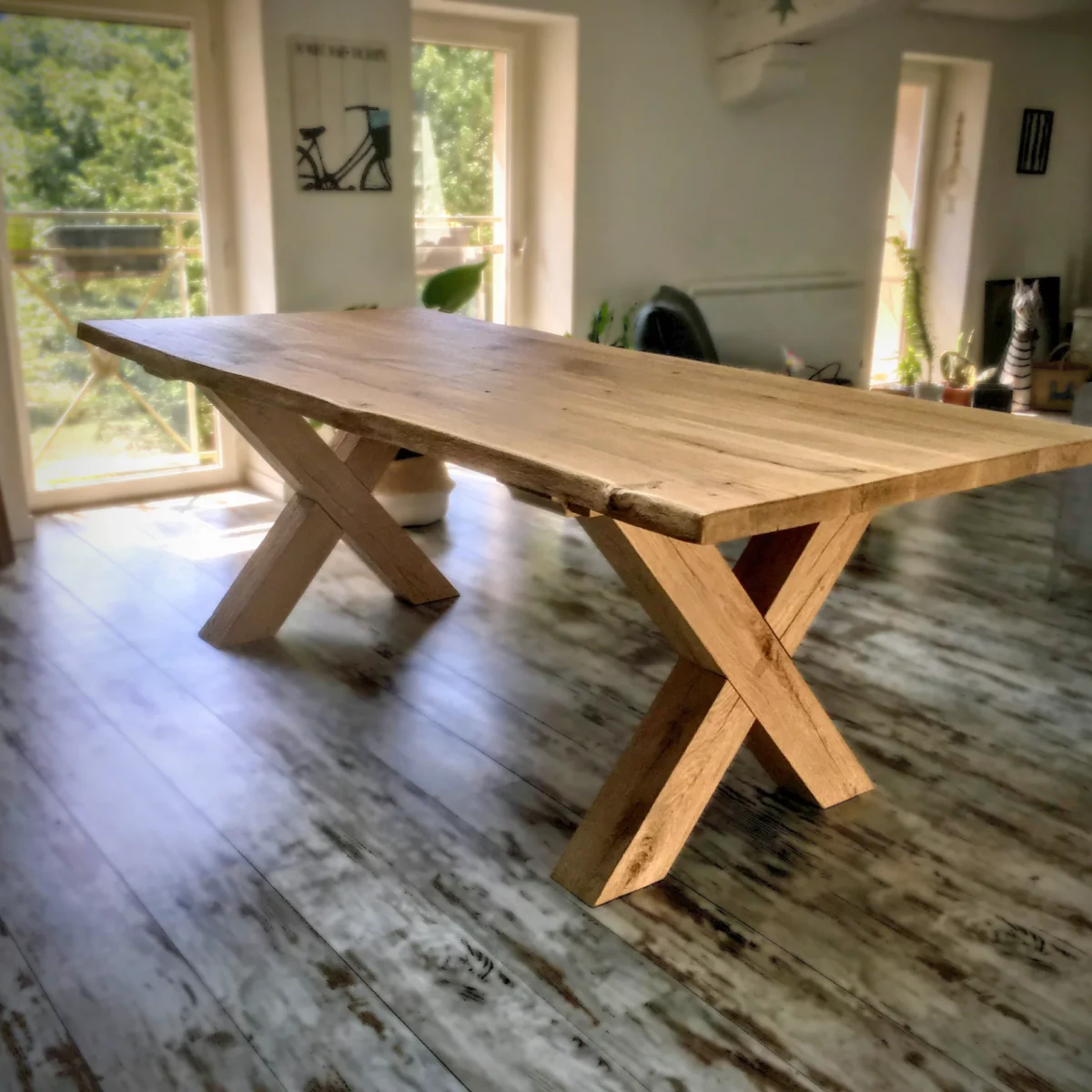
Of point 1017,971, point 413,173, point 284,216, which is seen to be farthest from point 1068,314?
point 1017,971

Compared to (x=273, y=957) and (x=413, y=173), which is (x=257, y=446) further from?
(x=413, y=173)

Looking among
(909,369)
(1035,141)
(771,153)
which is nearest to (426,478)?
(771,153)

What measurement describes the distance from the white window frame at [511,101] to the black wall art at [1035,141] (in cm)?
324

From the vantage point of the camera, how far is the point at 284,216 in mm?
3793

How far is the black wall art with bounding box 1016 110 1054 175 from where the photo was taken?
21.0 ft

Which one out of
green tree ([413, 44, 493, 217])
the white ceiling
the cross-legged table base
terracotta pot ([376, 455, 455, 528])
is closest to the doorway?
the white ceiling

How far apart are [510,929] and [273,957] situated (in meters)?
0.34

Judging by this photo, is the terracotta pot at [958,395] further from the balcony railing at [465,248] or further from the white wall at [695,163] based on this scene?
the balcony railing at [465,248]

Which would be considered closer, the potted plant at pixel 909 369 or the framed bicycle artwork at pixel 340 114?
the framed bicycle artwork at pixel 340 114

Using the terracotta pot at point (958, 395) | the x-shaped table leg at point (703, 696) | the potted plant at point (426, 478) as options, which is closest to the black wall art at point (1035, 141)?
the terracotta pot at point (958, 395)

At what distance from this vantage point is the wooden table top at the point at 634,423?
1.35 meters

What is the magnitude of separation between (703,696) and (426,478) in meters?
2.06

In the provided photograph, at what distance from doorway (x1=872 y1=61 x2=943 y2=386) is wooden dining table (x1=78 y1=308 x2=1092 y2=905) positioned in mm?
4443

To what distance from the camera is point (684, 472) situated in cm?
141
